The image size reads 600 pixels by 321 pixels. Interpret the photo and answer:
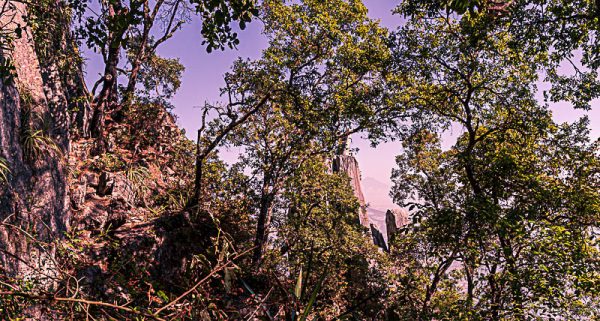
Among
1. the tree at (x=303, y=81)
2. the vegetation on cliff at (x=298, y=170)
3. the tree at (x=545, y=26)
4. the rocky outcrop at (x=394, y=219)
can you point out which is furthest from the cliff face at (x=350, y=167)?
the tree at (x=545, y=26)

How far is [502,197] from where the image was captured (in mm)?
6562

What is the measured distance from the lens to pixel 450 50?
795cm

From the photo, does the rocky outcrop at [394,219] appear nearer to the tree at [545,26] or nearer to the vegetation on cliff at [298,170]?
the vegetation on cliff at [298,170]

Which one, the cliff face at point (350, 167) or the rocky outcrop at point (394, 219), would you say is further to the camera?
the rocky outcrop at point (394, 219)

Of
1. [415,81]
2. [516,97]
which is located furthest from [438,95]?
[516,97]

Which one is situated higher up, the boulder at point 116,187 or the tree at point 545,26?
the tree at point 545,26

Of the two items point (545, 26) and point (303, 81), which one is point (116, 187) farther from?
point (545, 26)

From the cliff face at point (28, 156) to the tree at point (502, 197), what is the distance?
5798 mm

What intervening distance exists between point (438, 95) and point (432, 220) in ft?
14.0

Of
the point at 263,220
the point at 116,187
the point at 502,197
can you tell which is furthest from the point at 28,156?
the point at 502,197

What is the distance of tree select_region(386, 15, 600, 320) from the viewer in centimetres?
492

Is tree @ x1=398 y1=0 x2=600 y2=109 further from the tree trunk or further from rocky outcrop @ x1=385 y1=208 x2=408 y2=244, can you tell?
rocky outcrop @ x1=385 y1=208 x2=408 y2=244

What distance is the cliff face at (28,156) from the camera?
14.6ft

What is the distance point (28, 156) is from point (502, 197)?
8.60 meters
